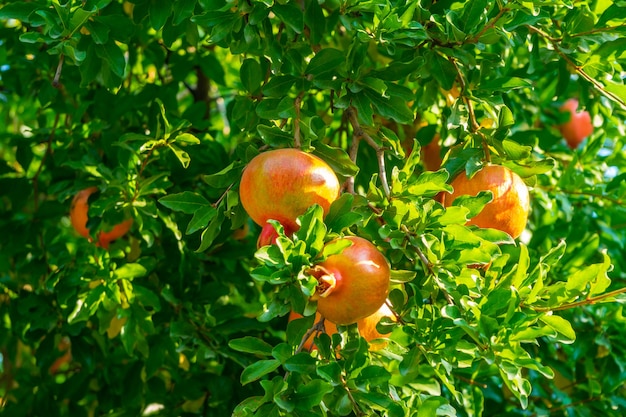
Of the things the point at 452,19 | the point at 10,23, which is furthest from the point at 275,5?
the point at 10,23

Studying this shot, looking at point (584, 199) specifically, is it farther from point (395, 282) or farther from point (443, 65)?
point (395, 282)

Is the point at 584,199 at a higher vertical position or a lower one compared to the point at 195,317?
higher

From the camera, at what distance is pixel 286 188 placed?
44.7 inches

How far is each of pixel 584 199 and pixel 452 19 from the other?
877 mm

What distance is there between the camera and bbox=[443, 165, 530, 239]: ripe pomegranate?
1.28 m

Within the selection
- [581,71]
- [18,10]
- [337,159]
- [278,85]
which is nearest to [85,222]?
[18,10]

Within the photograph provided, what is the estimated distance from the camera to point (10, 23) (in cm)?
298

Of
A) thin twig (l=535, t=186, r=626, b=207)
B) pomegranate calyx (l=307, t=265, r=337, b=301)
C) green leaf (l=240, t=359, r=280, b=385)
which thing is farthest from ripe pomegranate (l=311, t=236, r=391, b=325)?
thin twig (l=535, t=186, r=626, b=207)

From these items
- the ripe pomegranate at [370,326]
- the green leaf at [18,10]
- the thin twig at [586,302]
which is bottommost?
the ripe pomegranate at [370,326]

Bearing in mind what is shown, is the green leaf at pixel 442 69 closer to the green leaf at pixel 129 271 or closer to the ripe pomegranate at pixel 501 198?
the ripe pomegranate at pixel 501 198

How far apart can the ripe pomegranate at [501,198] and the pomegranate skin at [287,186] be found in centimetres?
25

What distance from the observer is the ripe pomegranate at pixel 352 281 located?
1.07 metres

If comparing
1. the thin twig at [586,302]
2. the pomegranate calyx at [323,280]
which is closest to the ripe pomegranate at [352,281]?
the pomegranate calyx at [323,280]

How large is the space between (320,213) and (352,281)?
0.32 ft
